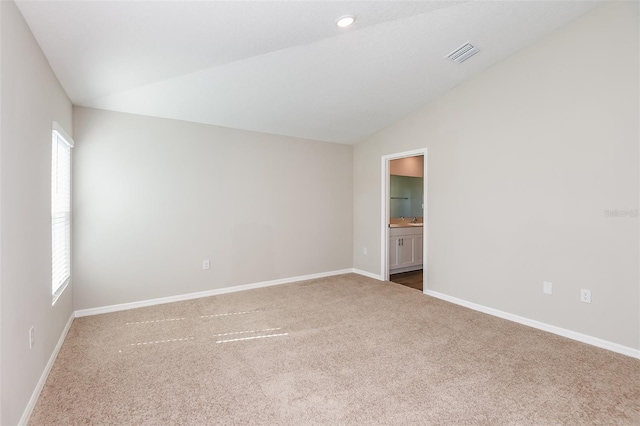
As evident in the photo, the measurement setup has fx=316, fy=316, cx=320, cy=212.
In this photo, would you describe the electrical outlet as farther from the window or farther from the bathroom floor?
the window

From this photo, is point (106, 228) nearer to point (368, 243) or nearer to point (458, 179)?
point (368, 243)

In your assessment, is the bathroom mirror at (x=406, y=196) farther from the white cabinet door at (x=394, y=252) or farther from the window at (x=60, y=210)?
the window at (x=60, y=210)

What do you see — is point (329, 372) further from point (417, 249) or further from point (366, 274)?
point (417, 249)

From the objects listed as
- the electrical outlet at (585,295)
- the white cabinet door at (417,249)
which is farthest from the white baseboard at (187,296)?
the electrical outlet at (585,295)

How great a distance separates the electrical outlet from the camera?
2792 mm

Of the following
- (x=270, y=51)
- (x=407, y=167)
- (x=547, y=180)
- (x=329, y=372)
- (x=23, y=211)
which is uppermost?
(x=270, y=51)

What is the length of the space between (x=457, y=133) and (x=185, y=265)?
12.3 ft

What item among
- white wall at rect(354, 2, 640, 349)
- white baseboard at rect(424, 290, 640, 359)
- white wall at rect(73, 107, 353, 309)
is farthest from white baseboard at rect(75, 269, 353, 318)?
white baseboard at rect(424, 290, 640, 359)

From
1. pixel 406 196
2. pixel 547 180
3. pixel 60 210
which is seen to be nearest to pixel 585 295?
pixel 547 180

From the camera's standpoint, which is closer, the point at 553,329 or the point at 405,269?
the point at 553,329

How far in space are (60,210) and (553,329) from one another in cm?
474

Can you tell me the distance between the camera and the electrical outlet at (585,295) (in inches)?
110

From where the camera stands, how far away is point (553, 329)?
9.84 feet

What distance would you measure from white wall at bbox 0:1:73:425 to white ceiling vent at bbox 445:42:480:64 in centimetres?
330
